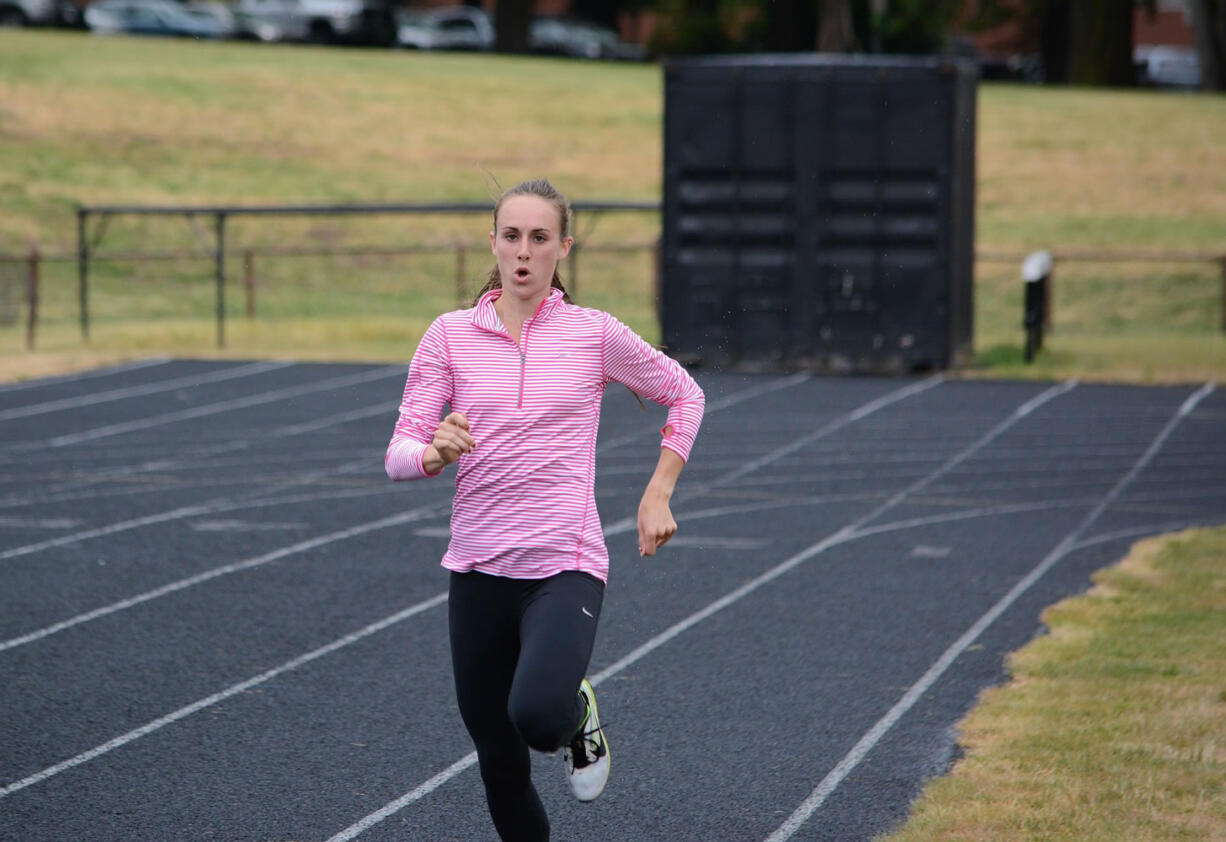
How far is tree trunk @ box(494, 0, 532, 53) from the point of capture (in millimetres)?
53344

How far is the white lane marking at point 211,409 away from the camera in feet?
45.0

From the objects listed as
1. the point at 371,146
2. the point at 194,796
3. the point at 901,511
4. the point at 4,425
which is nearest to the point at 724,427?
the point at 901,511

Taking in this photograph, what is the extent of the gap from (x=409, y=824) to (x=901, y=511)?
6.00 metres

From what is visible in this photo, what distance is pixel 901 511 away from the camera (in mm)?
10852

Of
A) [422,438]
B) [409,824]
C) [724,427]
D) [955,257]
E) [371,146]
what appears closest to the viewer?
[422,438]

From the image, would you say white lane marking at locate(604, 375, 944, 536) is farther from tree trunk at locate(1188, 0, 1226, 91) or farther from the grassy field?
tree trunk at locate(1188, 0, 1226, 91)

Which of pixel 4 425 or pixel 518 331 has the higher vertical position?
pixel 518 331

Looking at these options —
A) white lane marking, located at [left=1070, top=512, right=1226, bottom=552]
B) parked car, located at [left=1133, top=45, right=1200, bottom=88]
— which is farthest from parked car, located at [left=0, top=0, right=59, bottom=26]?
white lane marking, located at [left=1070, top=512, right=1226, bottom=552]

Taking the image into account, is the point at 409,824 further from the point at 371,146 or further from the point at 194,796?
the point at 371,146

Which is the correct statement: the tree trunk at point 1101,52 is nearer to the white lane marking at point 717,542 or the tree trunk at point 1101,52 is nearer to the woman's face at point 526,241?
the white lane marking at point 717,542

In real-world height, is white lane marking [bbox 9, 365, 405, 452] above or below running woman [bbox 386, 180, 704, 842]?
below

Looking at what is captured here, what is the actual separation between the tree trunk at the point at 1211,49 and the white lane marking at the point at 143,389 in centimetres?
3574

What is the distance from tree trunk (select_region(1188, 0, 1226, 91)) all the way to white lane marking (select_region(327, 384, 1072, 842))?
3717 cm

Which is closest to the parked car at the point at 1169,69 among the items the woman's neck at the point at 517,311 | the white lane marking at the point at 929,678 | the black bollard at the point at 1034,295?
the black bollard at the point at 1034,295
